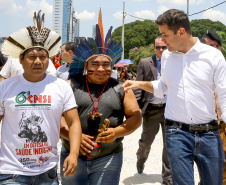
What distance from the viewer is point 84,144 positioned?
2.84 meters

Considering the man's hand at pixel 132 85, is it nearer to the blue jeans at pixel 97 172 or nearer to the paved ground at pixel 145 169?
the blue jeans at pixel 97 172

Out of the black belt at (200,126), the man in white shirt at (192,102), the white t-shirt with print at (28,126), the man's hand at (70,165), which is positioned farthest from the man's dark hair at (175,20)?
the man's hand at (70,165)

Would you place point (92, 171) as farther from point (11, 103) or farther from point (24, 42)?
point (24, 42)

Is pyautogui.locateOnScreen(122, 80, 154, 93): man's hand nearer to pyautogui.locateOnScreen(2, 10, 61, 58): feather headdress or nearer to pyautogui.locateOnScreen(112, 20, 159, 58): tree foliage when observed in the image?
pyautogui.locateOnScreen(2, 10, 61, 58): feather headdress

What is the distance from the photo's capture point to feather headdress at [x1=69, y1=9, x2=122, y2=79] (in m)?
3.10

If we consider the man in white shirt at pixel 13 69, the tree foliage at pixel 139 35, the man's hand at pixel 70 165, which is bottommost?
the man's hand at pixel 70 165

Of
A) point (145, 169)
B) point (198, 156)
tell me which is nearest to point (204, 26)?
point (145, 169)

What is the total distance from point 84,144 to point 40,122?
48 centimetres

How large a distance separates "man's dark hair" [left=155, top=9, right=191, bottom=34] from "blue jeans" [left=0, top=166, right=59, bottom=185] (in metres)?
1.64

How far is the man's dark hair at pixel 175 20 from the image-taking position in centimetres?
307

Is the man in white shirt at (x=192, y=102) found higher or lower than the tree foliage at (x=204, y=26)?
lower

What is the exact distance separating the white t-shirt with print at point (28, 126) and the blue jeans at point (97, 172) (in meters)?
0.38

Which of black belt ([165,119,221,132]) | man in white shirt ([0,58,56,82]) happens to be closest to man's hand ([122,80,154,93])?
black belt ([165,119,221,132])

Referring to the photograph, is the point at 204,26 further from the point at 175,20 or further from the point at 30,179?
the point at 30,179
